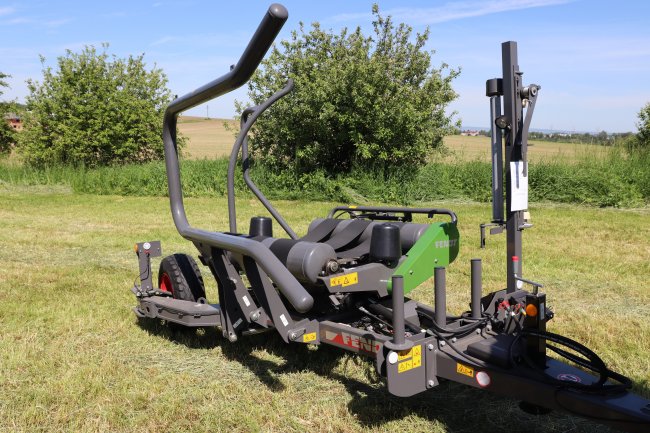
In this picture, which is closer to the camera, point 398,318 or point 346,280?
point 398,318

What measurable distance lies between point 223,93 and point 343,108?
11.6 m

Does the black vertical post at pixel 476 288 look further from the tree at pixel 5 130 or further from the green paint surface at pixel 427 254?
the tree at pixel 5 130

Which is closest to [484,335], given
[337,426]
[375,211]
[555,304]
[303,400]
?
[337,426]

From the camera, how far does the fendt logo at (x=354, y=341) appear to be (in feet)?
10.4

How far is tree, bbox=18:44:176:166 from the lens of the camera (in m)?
19.8

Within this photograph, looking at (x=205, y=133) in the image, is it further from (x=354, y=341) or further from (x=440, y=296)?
(x=440, y=296)

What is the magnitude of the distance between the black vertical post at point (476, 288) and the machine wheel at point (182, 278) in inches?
88.8

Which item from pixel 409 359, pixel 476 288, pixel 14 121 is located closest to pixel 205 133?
pixel 14 121

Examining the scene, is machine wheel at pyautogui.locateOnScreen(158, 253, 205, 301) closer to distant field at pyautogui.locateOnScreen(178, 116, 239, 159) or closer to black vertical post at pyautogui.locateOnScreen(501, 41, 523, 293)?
black vertical post at pyautogui.locateOnScreen(501, 41, 523, 293)

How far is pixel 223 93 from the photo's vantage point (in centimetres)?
326

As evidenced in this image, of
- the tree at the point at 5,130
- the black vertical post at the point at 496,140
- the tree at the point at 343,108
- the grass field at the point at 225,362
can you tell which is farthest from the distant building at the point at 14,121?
the black vertical post at the point at 496,140

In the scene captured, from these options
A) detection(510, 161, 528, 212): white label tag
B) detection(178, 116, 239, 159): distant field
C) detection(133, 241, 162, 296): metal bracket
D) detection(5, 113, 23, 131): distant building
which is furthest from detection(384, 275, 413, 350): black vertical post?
Answer: detection(178, 116, 239, 159): distant field

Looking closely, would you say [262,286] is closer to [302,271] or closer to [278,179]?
[302,271]

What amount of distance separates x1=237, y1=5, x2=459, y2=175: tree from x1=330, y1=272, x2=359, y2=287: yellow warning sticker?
36.6ft
